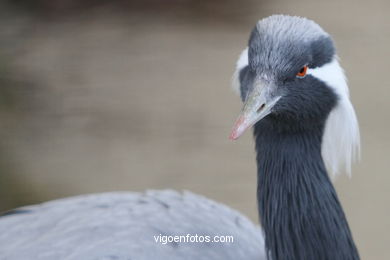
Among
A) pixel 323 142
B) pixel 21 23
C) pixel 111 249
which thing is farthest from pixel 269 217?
pixel 21 23

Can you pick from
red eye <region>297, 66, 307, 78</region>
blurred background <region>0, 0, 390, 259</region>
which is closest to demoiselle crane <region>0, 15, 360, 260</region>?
red eye <region>297, 66, 307, 78</region>

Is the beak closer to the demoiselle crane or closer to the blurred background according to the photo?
the demoiselle crane

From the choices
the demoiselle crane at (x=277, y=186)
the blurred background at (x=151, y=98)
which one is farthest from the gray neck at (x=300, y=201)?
the blurred background at (x=151, y=98)

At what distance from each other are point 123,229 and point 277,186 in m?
0.73

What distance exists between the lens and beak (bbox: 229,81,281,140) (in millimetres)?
2490

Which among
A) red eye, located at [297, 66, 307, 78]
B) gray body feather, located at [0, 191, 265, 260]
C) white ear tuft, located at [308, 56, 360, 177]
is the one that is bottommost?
gray body feather, located at [0, 191, 265, 260]

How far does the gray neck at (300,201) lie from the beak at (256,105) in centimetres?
18

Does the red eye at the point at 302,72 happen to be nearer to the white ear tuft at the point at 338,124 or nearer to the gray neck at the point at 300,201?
the white ear tuft at the point at 338,124

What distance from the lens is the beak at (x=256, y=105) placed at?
8.17ft

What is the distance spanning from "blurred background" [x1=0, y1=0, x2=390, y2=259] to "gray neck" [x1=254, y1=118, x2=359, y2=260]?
6.21 feet

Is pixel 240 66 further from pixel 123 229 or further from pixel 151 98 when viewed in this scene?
pixel 151 98

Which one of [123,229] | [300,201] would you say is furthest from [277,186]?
[123,229]

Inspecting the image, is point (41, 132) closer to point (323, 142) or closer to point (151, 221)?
point (151, 221)

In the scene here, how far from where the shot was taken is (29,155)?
545 centimetres
